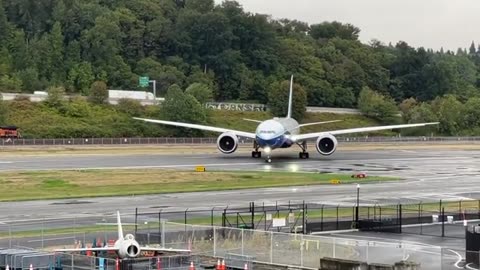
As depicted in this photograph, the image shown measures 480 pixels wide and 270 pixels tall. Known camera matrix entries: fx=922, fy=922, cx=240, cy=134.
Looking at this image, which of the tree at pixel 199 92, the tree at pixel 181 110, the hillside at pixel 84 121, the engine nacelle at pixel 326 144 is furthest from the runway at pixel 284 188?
the tree at pixel 199 92

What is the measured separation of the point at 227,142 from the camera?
364 feet

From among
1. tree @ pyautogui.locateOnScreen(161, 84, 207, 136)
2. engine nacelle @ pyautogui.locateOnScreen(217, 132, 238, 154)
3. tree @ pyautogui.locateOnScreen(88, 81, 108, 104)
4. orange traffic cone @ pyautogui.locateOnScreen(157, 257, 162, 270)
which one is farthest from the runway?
tree @ pyautogui.locateOnScreen(88, 81, 108, 104)

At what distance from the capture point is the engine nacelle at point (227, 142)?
110 m

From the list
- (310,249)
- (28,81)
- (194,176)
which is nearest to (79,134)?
(28,81)

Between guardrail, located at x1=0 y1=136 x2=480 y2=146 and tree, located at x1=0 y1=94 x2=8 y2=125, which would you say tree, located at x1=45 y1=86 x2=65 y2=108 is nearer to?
tree, located at x1=0 y1=94 x2=8 y2=125

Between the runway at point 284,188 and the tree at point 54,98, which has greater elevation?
the tree at point 54,98

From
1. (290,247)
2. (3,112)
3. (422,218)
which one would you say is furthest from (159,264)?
(3,112)

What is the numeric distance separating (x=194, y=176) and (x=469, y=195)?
2442 cm

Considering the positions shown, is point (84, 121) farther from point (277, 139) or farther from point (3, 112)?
point (277, 139)

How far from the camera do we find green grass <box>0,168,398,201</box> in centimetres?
6762

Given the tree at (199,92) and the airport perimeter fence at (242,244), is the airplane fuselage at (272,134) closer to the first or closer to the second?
the airport perimeter fence at (242,244)

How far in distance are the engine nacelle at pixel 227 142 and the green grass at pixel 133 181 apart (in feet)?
79.3

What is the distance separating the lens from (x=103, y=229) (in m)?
46.2

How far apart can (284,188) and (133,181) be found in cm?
1286
